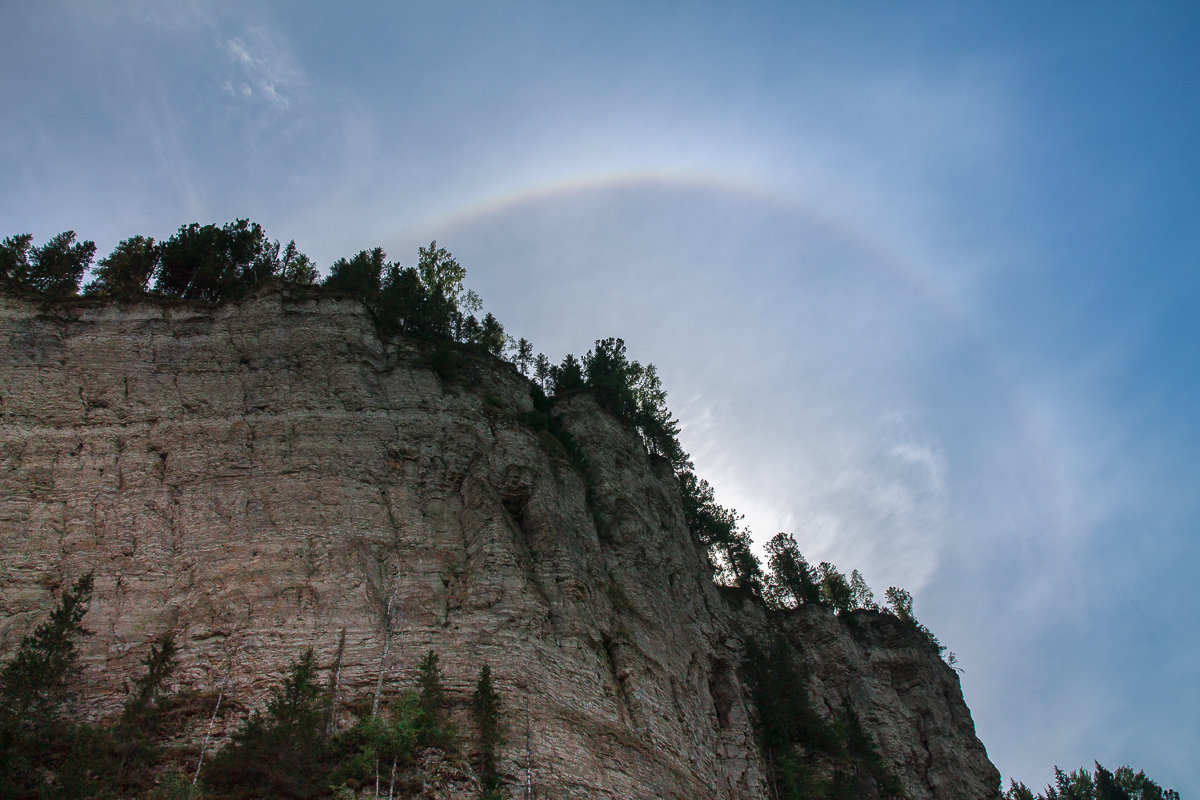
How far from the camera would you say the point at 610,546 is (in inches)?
1230

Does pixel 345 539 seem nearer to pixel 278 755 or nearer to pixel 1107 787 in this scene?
pixel 278 755

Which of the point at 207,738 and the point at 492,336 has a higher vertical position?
the point at 492,336

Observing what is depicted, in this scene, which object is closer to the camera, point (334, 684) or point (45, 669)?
point (45, 669)

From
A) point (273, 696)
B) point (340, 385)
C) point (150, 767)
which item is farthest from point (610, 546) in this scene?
point (150, 767)

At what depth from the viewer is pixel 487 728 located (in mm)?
19125

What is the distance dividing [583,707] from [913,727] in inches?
882

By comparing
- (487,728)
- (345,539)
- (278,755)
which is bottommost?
(278,755)

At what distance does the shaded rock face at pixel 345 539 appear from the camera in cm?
2086

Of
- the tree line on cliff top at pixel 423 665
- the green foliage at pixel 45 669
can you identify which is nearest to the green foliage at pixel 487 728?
the tree line on cliff top at pixel 423 665

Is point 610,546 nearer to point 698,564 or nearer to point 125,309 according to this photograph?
point 698,564

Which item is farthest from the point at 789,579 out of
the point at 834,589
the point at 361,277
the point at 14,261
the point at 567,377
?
the point at 14,261

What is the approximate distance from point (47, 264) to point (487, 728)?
27381mm

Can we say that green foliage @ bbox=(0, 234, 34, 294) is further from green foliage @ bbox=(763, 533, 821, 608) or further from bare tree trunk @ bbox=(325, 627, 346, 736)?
green foliage @ bbox=(763, 533, 821, 608)

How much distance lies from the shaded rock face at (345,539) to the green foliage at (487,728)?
0.52m
